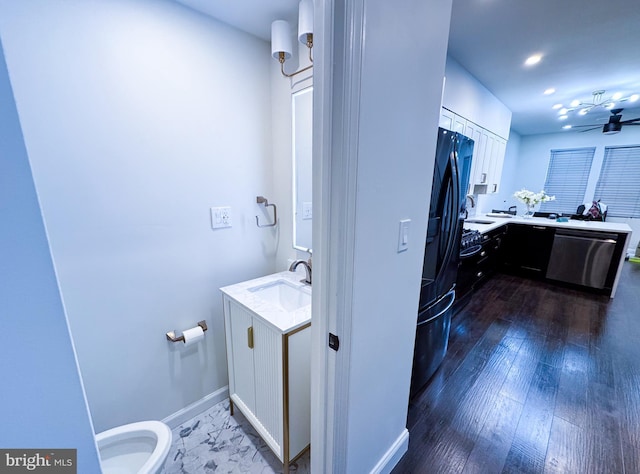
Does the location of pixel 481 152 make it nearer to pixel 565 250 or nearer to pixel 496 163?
pixel 496 163

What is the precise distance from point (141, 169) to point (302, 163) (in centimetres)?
89

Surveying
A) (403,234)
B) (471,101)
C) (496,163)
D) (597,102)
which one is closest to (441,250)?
(403,234)

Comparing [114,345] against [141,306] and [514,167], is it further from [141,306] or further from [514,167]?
[514,167]

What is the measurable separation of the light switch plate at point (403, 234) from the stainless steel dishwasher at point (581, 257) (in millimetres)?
3876

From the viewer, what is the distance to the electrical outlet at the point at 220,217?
1.54 metres

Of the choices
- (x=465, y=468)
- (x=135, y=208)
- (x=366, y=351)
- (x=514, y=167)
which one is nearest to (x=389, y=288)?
(x=366, y=351)

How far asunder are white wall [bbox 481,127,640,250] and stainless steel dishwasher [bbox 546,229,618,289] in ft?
4.47

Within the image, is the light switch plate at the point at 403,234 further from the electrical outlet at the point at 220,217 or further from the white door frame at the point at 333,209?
the electrical outlet at the point at 220,217

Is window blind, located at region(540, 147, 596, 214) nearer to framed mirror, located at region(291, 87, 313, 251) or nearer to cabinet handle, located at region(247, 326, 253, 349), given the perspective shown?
framed mirror, located at region(291, 87, 313, 251)

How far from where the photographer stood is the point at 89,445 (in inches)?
15.7

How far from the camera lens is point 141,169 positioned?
125cm

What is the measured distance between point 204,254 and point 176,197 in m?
0.38

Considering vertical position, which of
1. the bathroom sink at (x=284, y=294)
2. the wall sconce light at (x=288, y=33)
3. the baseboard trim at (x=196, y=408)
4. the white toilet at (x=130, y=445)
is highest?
the wall sconce light at (x=288, y=33)

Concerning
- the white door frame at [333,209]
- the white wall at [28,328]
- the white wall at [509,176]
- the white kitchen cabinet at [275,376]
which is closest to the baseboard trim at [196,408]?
the white kitchen cabinet at [275,376]
